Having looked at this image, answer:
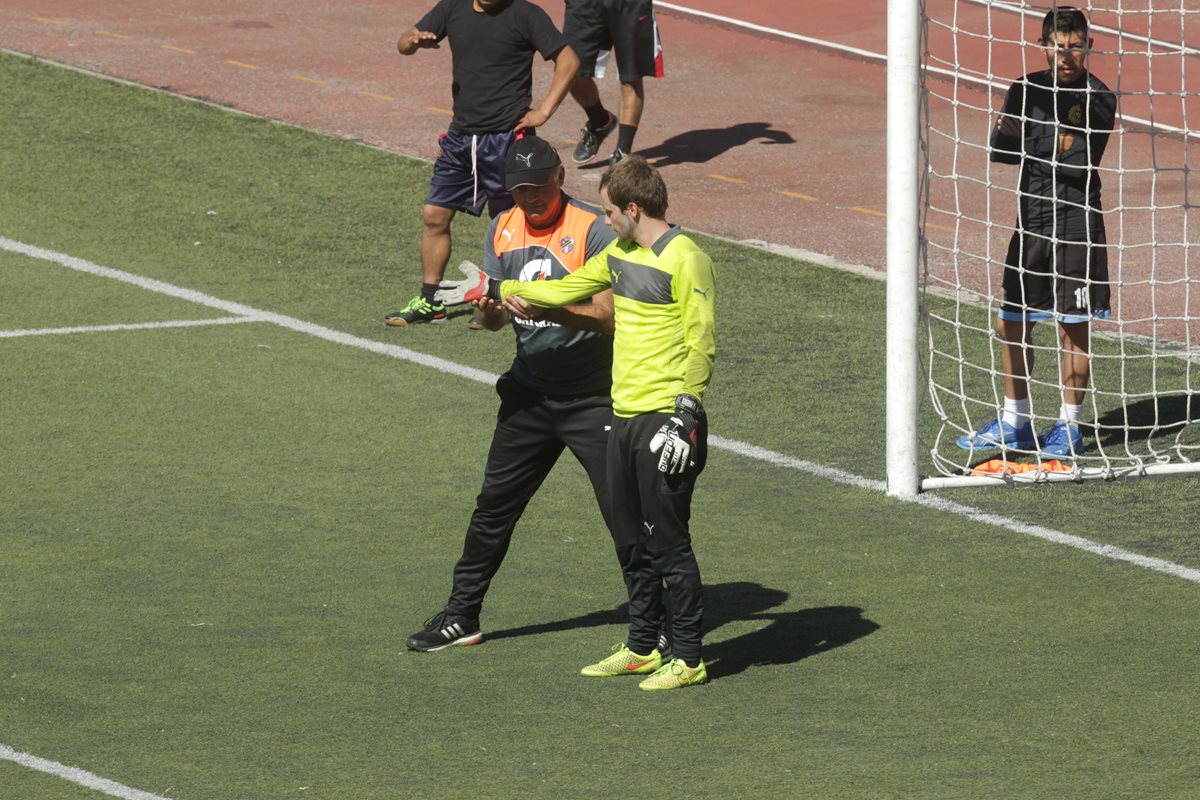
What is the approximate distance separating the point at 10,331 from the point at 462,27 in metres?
3.50

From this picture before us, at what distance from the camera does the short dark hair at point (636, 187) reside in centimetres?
779

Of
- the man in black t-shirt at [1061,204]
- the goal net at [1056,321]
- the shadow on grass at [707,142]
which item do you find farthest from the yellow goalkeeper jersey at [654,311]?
the shadow on grass at [707,142]

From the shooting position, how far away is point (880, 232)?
16.2 metres

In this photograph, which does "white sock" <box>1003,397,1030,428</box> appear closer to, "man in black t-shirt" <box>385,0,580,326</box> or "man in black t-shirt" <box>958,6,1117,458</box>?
"man in black t-shirt" <box>958,6,1117,458</box>

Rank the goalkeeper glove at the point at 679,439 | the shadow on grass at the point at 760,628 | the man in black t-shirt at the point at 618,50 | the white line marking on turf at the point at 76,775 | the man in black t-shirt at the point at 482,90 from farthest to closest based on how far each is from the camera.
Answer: the man in black t-shirt at the point at 618,50
the man in black t-shirt at the point at 482,90
the shadow on grass at the point at 760,628
the goalkeeper glove at the point at 679,439
the white line marking on turf at the point at 76,775

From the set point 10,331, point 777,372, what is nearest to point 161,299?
point 10,331

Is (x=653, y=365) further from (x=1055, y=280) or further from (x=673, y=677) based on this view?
(x=1055, y=280)

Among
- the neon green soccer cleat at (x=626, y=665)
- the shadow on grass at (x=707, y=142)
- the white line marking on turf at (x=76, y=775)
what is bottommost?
the neon green soccer cleat at (x=626, y=665)

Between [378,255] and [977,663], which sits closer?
[977,663]

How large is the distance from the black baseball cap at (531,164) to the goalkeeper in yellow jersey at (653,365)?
35 centimetres

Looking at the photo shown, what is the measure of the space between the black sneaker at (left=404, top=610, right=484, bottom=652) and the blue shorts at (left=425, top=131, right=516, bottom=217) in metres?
5.46

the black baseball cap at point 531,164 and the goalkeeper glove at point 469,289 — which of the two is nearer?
the goalkeeper glove at point 469,289

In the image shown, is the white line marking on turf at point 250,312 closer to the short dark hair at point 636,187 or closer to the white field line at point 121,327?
the white field line at point 121,327

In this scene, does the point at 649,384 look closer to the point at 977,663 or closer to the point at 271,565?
the point at 977,663
